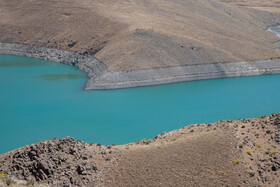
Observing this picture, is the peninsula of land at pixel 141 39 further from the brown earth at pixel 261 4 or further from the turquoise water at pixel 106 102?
the brown earth at pixel 261 4

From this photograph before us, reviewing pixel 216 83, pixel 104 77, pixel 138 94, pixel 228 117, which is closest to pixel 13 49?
pixel 104 77

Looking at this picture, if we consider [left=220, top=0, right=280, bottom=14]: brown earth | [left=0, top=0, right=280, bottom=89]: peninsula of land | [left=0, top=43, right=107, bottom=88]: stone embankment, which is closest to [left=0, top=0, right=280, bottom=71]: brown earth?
[left=0, top=0, right=280, bottom=89]: peninsula of land

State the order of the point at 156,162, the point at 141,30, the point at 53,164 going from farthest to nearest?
the point at 141,30 → the point at 156,162 → the point at 53,164

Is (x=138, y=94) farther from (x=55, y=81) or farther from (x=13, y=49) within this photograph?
(x=13, y=49)

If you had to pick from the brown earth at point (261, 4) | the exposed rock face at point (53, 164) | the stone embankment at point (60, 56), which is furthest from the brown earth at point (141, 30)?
the exposed rock face at point (53, 164)

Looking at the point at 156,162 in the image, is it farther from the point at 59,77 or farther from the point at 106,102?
the point at 59,77

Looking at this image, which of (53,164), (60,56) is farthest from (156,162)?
(60,56)

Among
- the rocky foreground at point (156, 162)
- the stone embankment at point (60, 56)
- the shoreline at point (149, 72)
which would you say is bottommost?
the stone embankment at point (60, 56)
